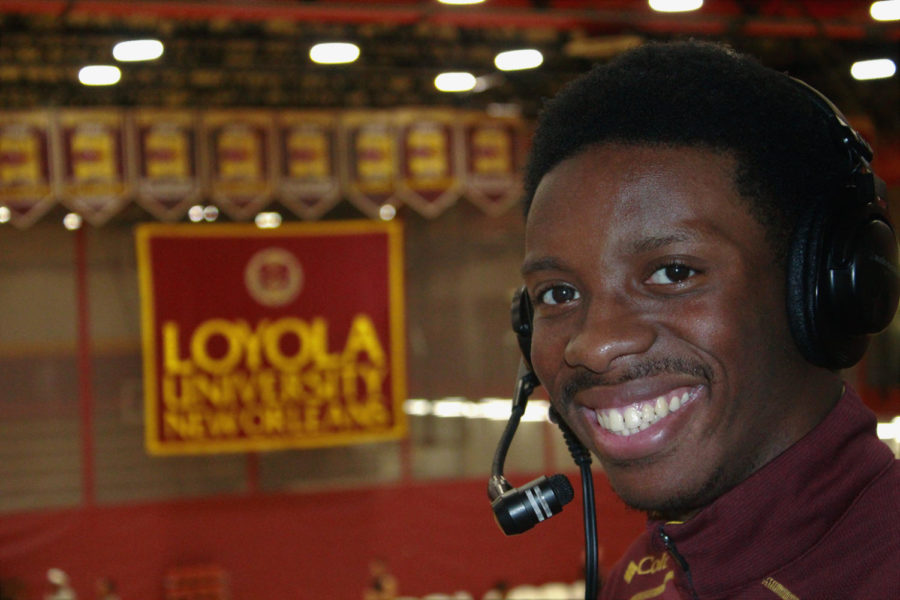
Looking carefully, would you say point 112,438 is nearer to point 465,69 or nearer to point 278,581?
point 278,581

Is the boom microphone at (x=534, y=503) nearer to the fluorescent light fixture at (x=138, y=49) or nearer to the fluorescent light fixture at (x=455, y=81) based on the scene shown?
the fluorescent light fixture at (x=138, y=49)

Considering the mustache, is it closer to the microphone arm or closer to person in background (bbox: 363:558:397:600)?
the microphone arm

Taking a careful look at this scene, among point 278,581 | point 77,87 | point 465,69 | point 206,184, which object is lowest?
point 278,581

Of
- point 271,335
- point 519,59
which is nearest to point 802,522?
point 519,59

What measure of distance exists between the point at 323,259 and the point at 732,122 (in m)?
6.95

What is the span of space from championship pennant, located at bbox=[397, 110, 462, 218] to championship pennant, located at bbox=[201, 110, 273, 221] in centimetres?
95

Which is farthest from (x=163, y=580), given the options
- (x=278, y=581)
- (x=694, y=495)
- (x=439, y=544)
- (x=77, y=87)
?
(x=694, y=495)

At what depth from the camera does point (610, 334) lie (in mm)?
892

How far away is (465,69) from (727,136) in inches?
218

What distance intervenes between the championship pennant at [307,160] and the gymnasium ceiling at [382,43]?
36cm

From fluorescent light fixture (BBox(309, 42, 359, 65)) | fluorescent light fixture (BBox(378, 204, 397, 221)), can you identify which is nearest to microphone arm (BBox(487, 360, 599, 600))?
fluorescent light fixture (BBox(309, 42, 359, 65))

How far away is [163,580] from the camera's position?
785cm

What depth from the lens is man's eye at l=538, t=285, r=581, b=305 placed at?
0.96 meters

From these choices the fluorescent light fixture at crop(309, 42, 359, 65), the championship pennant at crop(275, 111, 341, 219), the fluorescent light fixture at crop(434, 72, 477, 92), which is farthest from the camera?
the championship pennant at crop(275, 111, 341, 219)
